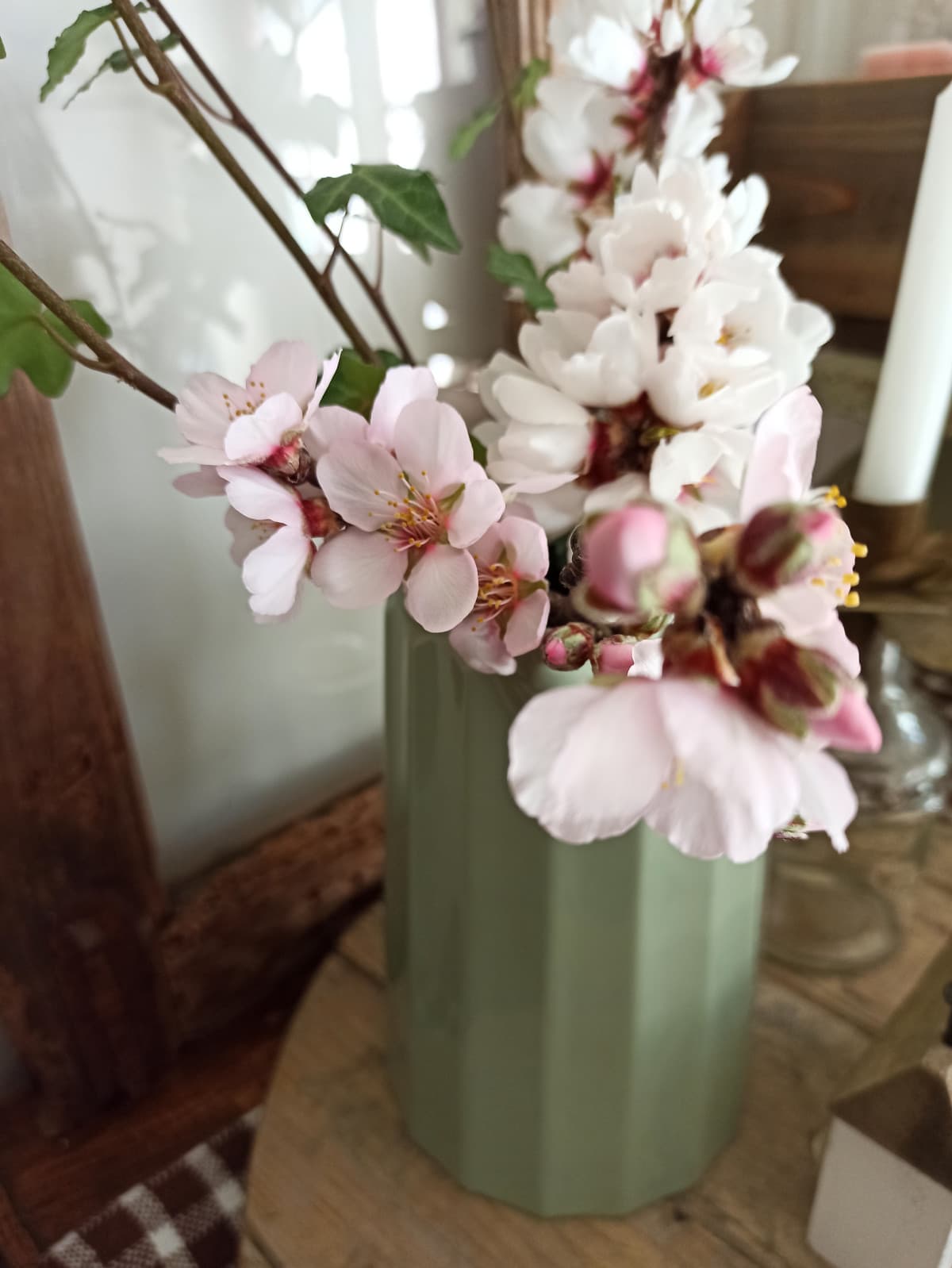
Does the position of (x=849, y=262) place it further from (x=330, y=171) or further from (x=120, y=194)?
(x=120, y=194)

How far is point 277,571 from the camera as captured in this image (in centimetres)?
30

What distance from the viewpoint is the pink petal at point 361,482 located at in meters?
0.29

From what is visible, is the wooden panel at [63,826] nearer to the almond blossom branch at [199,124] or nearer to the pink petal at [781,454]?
the almond blossom branch at [199,124]

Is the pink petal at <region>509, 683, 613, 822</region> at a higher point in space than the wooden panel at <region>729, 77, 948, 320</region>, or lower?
lower

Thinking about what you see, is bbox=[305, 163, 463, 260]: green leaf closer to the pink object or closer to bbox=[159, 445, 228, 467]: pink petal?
bbox=[159, 445, 228, 467]: pink petal

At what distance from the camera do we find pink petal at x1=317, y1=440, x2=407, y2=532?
289 mm

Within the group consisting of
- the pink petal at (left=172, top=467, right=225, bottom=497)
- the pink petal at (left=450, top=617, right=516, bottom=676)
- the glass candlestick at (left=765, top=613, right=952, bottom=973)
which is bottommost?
the glass candlestick at (left=765, top=613, right=952, bottom=973)

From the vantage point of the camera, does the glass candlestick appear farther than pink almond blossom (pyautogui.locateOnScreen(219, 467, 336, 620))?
Yes

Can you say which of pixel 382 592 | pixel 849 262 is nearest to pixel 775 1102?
pixel 382 592

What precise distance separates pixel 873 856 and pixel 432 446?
0.44 meters

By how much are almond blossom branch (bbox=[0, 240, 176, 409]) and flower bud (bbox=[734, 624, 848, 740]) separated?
20cm

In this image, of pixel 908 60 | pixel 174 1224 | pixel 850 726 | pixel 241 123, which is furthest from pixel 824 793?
pixel 908 60

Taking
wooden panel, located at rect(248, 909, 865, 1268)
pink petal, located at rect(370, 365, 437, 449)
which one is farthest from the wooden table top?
pink petal, located at rect(370, 365, 437, 449)

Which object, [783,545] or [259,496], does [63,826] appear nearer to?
[259,496]
